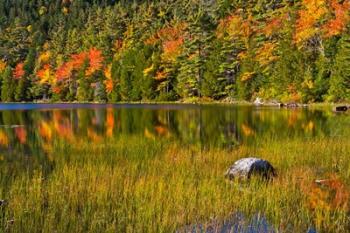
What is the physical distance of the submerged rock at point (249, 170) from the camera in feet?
37.8

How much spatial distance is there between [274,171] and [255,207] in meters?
3.31

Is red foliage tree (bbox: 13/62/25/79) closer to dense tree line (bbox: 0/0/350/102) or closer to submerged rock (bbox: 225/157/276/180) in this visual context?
dense tree line (bbox: 0/0/350/102)

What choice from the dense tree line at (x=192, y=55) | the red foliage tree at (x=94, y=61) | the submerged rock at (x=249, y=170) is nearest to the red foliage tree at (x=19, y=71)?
the dense tree line at (x=192, y=55)

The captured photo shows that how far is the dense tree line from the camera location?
2315 inches

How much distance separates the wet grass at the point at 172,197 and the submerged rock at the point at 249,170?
1.04 ft

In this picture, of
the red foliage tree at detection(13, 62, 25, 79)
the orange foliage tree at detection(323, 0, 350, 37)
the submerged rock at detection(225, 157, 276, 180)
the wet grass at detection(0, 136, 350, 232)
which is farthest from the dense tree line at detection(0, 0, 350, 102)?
the submerged rock at detection(225, 157, 276, 180)

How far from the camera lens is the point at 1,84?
11794 cm

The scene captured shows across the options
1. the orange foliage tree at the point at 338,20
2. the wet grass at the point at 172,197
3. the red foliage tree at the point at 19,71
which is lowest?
the wet grass at the point at 172,197

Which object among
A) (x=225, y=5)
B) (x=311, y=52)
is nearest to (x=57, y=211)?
(x=311, y=52)

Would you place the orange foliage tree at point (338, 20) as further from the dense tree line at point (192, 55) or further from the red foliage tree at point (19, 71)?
the red foliage tree at point (19, 71)

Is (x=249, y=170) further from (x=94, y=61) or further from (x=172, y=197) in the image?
(x=94, y=61)

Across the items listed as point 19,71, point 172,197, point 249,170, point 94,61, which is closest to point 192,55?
point 94,61

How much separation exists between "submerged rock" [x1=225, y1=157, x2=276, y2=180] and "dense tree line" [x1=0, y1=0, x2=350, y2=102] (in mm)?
42654

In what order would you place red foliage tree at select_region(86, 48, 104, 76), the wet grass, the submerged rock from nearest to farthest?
the wet grass < the submerged rock < red foliage tree at select_region(86, 48, 104, 76)
